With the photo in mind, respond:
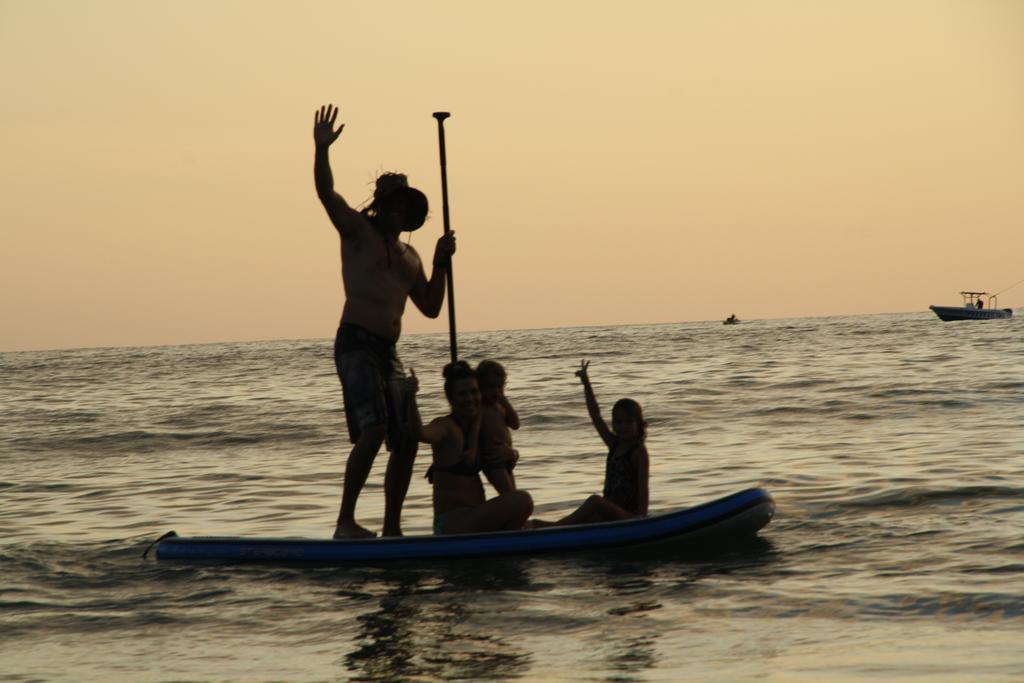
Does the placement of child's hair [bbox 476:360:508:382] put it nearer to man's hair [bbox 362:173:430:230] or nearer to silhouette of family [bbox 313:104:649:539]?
silhouette of family [bbox 313:104:649:539]

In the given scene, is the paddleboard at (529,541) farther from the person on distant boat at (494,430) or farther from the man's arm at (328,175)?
the man's arm at (328,175)

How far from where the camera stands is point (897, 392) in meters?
24.5

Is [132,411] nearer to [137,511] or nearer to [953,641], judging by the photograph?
[137,511]

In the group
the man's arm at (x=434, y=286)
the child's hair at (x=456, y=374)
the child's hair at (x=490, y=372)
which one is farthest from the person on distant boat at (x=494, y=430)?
the man's arm at (x=434, y=286)

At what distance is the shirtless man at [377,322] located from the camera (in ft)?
26.1

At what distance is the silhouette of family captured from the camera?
7.95 metres

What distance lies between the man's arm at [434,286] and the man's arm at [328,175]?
71 cm

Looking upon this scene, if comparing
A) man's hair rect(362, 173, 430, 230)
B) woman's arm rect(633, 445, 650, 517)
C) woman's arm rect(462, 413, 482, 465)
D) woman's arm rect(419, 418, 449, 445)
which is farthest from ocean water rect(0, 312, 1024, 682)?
man's hair rect(362, 173, 430, 230)

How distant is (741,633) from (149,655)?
123 inches

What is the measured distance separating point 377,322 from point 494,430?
3.95 feet

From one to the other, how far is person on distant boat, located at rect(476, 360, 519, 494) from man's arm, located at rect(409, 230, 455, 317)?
23.5 inches

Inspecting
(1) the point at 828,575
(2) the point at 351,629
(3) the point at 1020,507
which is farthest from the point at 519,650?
(3) the point at 1020,507

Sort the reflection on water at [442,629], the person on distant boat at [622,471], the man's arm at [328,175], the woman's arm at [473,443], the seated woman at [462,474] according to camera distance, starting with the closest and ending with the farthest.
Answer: the reflection on water at [442,629] < the man's arm at [328,175] < the seated woman at [462,474] < the woman's arm at [473,443] < the person on distant boat at [622,471]

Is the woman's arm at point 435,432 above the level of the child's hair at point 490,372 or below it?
below
